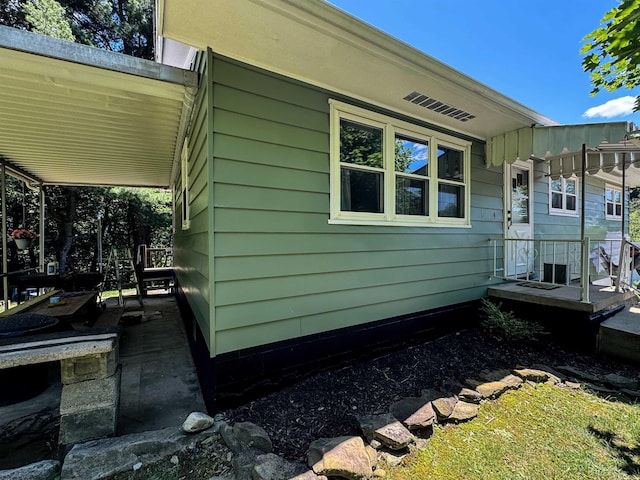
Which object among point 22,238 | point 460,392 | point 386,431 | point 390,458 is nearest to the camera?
point 390,458

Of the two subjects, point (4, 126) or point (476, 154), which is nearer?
point (4, 126)

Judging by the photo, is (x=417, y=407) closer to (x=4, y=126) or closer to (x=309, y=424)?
(x=309, y=424)

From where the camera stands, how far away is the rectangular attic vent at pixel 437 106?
319cm

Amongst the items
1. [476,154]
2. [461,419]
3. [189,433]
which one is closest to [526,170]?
[476,154]

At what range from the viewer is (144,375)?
312 cm

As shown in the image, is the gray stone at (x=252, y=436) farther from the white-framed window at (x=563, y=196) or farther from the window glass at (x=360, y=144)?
the white-framed window at (x=563, y=196)

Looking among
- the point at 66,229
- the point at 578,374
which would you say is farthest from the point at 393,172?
the point at 66,229

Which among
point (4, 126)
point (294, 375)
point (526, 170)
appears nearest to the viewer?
point (294, 375)

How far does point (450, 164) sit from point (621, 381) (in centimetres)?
295

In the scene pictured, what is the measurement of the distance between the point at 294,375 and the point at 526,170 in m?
5.47

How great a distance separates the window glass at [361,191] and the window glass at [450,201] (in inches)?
43.8

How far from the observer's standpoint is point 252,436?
75.7 inches

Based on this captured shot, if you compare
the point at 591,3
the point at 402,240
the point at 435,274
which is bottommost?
the point at 435,274

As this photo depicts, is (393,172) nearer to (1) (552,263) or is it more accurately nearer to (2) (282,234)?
(2) (282,234)
